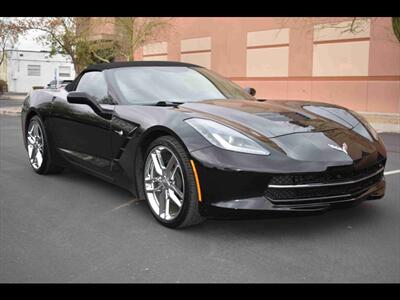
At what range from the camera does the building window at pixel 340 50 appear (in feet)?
51.6

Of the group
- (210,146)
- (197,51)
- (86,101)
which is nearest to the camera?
(210,146)

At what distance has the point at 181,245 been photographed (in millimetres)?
3434

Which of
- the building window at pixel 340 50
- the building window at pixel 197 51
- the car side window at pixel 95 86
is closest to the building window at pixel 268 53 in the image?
the building window at pixel 340 50

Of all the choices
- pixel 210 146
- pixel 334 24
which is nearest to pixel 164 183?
pixel 210 146

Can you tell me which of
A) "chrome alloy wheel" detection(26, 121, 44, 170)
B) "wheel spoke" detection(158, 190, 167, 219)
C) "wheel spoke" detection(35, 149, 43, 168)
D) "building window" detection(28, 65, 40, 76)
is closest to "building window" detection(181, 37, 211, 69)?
"chrome alloy wheel" detection(26, 121, 44, 170)

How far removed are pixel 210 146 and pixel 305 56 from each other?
14.8m

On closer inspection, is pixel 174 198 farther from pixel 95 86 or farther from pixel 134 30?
pixel 134 30

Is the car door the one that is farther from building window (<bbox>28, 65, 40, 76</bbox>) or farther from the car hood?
building window (<bbox>28, 65, 40, 76</bbox>)

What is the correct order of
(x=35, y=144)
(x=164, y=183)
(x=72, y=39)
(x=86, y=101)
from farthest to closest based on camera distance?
(x=72, y=39)
(x=35, y=144)
(x=86, y=101)
(x=164, y=183)

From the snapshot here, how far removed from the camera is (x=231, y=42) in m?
20.2

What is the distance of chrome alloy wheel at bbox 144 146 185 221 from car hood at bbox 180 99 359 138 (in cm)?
44

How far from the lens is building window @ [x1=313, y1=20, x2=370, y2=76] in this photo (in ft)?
51.6

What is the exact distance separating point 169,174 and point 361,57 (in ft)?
44.6
